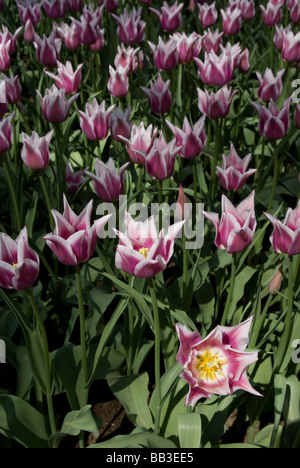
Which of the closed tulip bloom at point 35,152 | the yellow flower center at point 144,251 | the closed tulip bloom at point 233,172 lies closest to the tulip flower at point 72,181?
the closed tulip bloom at point 35,152

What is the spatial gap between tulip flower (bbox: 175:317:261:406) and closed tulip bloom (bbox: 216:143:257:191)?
0.63m

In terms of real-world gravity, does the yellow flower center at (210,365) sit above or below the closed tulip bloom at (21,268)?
below

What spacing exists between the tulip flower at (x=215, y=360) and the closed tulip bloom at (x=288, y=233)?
0.25 m

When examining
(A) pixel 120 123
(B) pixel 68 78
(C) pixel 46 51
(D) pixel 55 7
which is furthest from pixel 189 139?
(D) pixel 55 7

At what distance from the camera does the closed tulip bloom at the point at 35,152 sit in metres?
1.67

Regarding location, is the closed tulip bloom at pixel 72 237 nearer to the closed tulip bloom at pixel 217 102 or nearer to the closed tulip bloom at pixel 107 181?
the closed tulip bloom at pixel 107 181

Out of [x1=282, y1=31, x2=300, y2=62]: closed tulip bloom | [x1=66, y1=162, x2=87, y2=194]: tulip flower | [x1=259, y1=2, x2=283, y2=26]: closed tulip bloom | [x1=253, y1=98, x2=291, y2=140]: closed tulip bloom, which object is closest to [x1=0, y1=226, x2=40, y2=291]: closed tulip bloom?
[x1=66, y1=162, x2=87, y2=194]: tulip flower

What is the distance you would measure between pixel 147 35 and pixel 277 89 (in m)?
1.56

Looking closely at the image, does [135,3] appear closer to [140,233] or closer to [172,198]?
[172,198]

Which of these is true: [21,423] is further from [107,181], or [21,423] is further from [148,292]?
[107,181]

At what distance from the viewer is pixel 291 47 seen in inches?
98.2

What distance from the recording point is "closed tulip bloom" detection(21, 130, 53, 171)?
5.47 feet

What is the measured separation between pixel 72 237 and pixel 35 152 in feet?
1.82

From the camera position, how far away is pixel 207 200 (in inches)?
82.4
